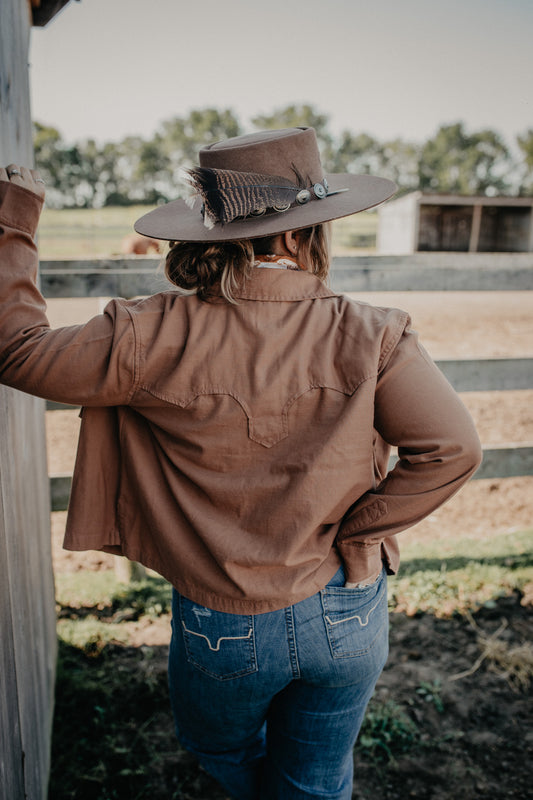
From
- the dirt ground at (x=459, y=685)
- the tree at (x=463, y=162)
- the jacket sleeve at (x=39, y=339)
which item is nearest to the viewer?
the jacket sleeve at (x=39, y=339)

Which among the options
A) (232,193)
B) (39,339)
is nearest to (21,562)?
(39,339)

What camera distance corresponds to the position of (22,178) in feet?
3.80

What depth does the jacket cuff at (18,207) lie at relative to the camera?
3.62ft

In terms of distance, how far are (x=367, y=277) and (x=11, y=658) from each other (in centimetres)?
239

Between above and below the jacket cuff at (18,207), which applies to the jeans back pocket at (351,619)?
below

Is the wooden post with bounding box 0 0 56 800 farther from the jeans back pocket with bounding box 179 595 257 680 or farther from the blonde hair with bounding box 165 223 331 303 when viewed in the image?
the blonde hair with bounding box 165 223 331 303

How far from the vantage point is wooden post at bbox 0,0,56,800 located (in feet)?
4.30

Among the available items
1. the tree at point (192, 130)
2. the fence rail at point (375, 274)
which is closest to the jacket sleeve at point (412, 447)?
the fence rail at point (375, 274)

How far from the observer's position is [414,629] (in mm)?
2908

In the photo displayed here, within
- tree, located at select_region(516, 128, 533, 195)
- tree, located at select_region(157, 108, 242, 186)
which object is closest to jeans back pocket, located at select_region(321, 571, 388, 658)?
tree, located at select_region(516, 128, 533, 195)

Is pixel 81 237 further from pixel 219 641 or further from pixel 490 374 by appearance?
pixel 219 641

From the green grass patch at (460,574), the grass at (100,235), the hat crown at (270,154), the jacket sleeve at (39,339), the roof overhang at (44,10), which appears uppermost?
the roof overhang at (44,10)

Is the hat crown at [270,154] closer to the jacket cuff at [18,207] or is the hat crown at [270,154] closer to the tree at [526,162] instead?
the jacket cuff at [18,207]

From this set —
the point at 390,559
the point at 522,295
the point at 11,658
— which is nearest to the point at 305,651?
the point at 390,559
